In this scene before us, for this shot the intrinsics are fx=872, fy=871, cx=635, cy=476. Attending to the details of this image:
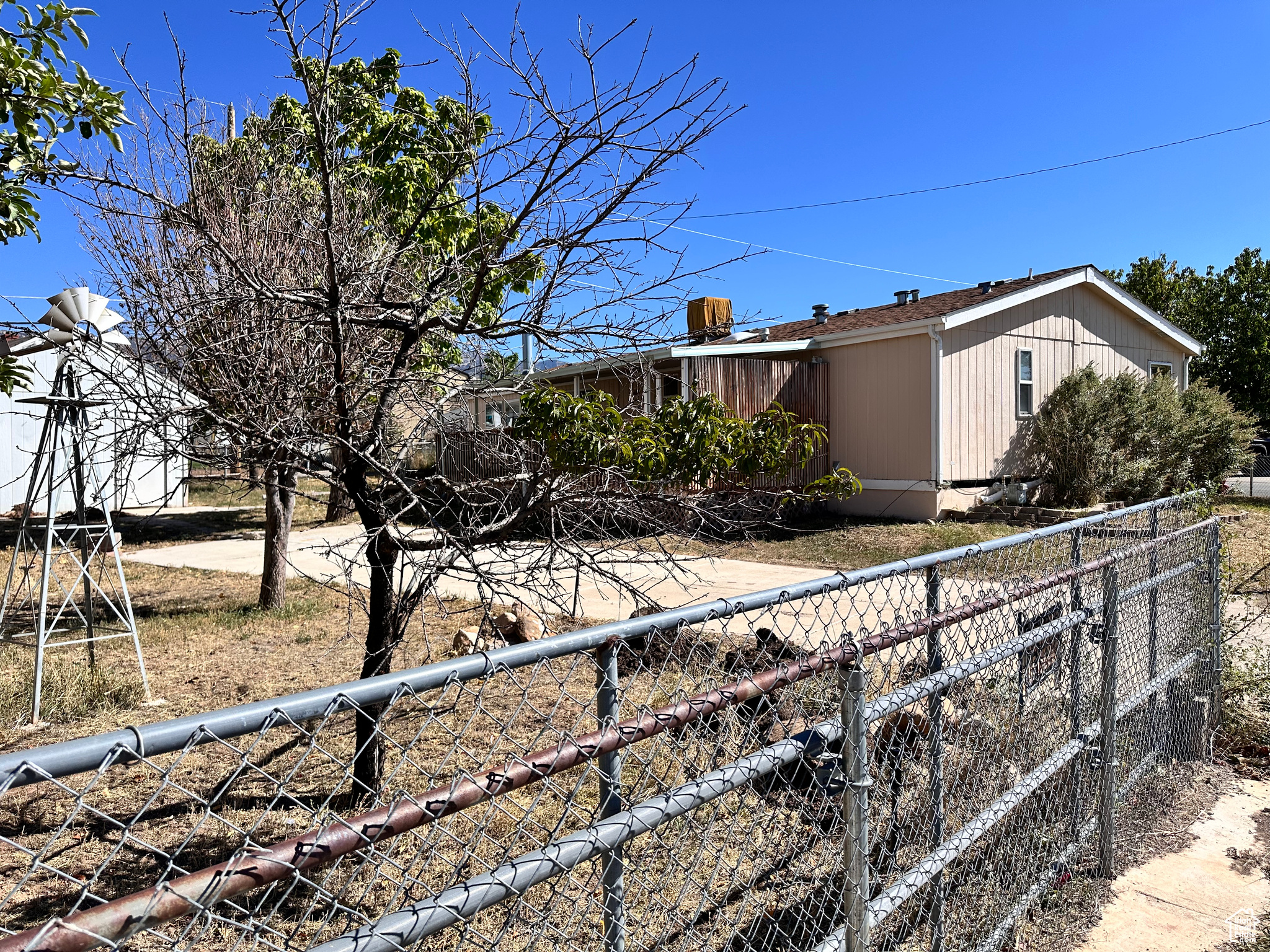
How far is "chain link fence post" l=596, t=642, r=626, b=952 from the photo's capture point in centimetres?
175

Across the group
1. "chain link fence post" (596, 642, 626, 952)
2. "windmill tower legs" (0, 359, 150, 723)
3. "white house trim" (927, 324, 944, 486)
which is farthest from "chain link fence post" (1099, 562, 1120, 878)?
"white house trim" (927, 324, 944, 486)

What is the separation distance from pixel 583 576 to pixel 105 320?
343cm

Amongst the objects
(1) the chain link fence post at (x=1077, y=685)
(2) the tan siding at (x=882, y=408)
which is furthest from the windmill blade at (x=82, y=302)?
(2) the tan siding at (x=882, y=408)

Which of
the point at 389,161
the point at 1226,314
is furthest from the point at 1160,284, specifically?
the point at 389,161

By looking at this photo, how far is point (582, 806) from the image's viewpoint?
3.97 metres

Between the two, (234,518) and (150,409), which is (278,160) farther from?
(234,518)

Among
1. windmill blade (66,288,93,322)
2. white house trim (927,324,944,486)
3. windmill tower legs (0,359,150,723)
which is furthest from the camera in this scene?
white house trim (927,324,944,486)

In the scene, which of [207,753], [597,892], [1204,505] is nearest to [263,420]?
[207,753]

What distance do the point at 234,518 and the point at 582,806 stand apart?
56.0 feet

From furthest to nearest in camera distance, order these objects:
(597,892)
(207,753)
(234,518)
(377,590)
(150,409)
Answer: (234,518)
(207,753)
(150,409)
(377,590)
(597,892)

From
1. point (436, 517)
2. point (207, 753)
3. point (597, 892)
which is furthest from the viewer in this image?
point (207, 753)

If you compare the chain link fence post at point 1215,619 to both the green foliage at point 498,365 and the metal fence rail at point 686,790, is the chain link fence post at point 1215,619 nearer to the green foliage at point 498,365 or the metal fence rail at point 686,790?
the metal fence rail at point 686,790
